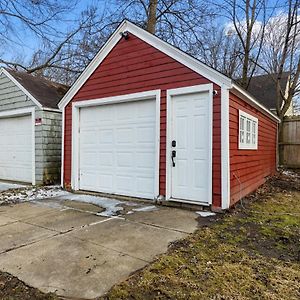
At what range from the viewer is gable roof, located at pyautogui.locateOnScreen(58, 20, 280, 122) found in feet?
17.9

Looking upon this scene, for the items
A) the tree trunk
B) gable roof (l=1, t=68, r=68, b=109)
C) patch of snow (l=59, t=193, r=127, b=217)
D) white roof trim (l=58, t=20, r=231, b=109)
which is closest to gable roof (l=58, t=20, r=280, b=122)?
white roof trim (l=58, t=20, r=231, b=109)

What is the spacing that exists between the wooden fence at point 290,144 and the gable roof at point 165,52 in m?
6.26

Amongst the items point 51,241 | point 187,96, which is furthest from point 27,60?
point 51,241

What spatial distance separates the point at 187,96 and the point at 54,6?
936 centimetres

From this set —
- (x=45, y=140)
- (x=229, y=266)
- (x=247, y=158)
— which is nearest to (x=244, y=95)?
(x=247, y=158)

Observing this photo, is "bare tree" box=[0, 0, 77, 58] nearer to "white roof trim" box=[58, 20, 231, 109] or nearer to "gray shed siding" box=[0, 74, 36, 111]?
"gray shed siding" box=[0, 74, 36, 111]

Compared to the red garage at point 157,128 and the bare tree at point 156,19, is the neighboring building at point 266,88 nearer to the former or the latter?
the bare tree at point 156,19

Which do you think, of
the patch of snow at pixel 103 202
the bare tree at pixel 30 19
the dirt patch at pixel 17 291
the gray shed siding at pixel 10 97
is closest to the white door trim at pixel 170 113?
the patch of snow at pixel 103 202

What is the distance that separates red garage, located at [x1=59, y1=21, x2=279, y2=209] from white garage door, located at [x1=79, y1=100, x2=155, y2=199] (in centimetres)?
2

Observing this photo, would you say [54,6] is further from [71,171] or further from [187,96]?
[187,96]

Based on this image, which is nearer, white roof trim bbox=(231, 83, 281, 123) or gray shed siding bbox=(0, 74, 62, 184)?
white roof trim bbox=(231, 83, 281, 123)

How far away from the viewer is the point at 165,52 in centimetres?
Answer: 606

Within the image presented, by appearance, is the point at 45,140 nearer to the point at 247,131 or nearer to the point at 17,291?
the point at 247,131

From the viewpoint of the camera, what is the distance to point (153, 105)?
6.42 metres
